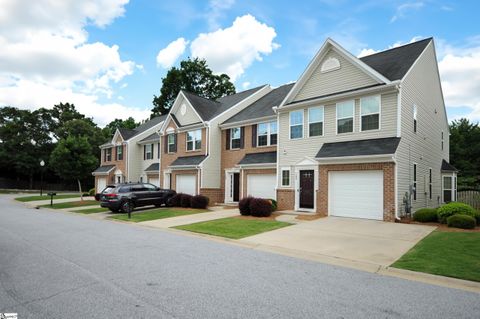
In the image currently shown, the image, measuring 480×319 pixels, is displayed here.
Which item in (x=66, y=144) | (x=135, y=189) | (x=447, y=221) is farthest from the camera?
(x=66, y=144)

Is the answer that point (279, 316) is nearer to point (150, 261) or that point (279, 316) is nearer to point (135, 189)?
point (150, 261)

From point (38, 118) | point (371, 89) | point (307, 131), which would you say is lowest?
point (307, 131)

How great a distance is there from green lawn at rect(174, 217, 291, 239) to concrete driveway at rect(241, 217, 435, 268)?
610 millimetres

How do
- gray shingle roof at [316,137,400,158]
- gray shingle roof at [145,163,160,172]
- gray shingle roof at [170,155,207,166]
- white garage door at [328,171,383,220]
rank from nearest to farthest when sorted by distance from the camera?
gray shingle roof at [316,137,400,158] → white garage door at [328,171,383,220] → gray shingle roof at [170,155,207,166] → gray shingle roof at [145,163,160,172]

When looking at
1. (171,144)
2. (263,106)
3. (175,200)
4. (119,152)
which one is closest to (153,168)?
(171,144)

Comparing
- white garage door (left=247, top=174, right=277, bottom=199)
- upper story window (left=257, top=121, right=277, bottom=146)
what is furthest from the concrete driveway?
upper story window (left=257, top=121, right=277, bottom=146)

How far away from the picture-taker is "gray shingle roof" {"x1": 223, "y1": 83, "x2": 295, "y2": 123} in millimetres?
22395

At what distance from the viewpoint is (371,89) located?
1497 centimetres

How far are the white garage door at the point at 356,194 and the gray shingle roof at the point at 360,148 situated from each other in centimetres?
98

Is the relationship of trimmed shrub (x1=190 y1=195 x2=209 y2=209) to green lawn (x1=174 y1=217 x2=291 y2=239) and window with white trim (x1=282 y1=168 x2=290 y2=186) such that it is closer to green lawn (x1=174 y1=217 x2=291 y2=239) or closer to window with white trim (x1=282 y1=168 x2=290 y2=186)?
window with white trim (x1=282 y1=168 x2=290 y2=186)

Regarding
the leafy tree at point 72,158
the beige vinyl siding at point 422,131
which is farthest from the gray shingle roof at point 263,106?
the leafy tree at point 72,158

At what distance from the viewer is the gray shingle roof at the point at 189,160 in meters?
23.7

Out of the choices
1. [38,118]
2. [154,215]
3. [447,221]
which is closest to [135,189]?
[154,215]

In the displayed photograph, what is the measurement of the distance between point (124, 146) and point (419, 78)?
2786cm
